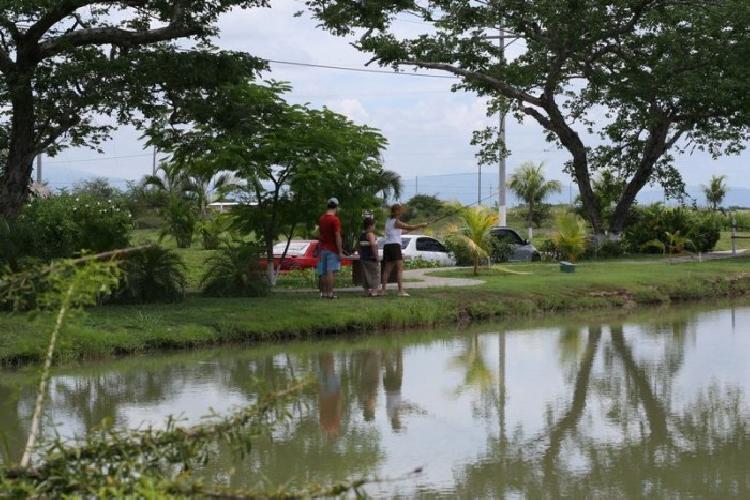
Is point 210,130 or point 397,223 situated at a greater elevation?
point 210,130

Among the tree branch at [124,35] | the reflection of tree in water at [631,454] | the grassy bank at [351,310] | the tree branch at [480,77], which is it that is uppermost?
the tree branch at [480,77]

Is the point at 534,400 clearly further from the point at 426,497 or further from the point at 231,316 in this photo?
the point at 231,316

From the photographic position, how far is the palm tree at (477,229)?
26067 millimetres

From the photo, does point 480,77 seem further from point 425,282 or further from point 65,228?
point 65,228


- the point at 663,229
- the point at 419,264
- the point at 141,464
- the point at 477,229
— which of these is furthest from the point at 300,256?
the point at 141,464

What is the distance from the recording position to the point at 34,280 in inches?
207

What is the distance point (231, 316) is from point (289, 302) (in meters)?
1.81

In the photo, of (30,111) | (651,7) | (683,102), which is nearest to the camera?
(30,111)

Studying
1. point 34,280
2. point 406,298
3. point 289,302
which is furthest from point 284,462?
point 406,298

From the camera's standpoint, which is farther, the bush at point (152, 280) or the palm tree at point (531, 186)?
the palm tree at point (531, 186)

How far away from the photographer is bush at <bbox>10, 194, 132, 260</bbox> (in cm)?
1659

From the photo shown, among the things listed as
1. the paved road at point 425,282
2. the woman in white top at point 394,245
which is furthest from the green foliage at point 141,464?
the paved road at point 425,282

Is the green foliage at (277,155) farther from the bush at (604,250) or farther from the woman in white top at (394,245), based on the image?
the bush at (604,250)

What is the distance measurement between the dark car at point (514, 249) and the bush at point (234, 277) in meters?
14.4
